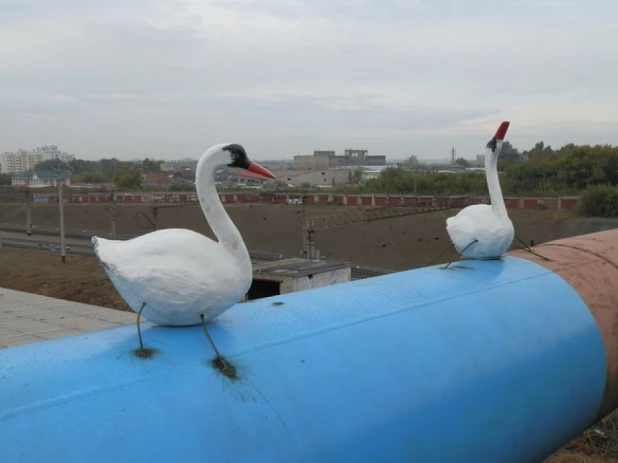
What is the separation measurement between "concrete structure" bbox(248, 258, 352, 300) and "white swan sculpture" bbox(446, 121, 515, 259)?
13.8ft

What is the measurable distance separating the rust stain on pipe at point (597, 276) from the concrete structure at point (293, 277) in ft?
14.1

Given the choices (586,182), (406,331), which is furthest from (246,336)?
(586,182)

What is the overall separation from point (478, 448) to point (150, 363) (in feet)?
6.58

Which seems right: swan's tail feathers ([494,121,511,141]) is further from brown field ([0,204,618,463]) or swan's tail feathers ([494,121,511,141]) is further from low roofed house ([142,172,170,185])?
low roofed house ([142,172,170,185])

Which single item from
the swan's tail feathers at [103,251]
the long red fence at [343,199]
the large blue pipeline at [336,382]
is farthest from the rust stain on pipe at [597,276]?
the long red fence at [343,199]

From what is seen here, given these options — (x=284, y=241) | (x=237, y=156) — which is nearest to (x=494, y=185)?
(x=237, y=156)

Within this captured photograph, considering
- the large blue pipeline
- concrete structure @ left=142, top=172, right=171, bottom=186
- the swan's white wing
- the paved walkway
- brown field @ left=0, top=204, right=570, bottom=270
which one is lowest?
brown field @ left=0, top=204, right=570, bottom=270

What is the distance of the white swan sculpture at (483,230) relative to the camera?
514 centimetres

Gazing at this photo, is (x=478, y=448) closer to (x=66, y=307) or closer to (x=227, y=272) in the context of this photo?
(x=227, y=272)

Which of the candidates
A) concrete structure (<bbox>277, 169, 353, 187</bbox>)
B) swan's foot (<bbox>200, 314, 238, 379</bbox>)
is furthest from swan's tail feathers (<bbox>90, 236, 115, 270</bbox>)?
concrete structure (<bbox>277, 169, 353, 187</bbox>)

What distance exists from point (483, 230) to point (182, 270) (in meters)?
3.06

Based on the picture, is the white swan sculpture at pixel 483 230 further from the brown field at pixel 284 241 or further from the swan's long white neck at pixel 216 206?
the swan's long white neck at pixel 216 206

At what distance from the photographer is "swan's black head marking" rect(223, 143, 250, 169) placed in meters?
3.19

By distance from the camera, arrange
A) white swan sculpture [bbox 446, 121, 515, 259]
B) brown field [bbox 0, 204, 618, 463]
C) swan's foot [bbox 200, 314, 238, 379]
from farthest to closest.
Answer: brown field [bbox 0, 204, 618, 463]
white swan sculpture [bbox 446, 121, 515, 259]
swan's foot [bbox 200, 314, 238, 379]
